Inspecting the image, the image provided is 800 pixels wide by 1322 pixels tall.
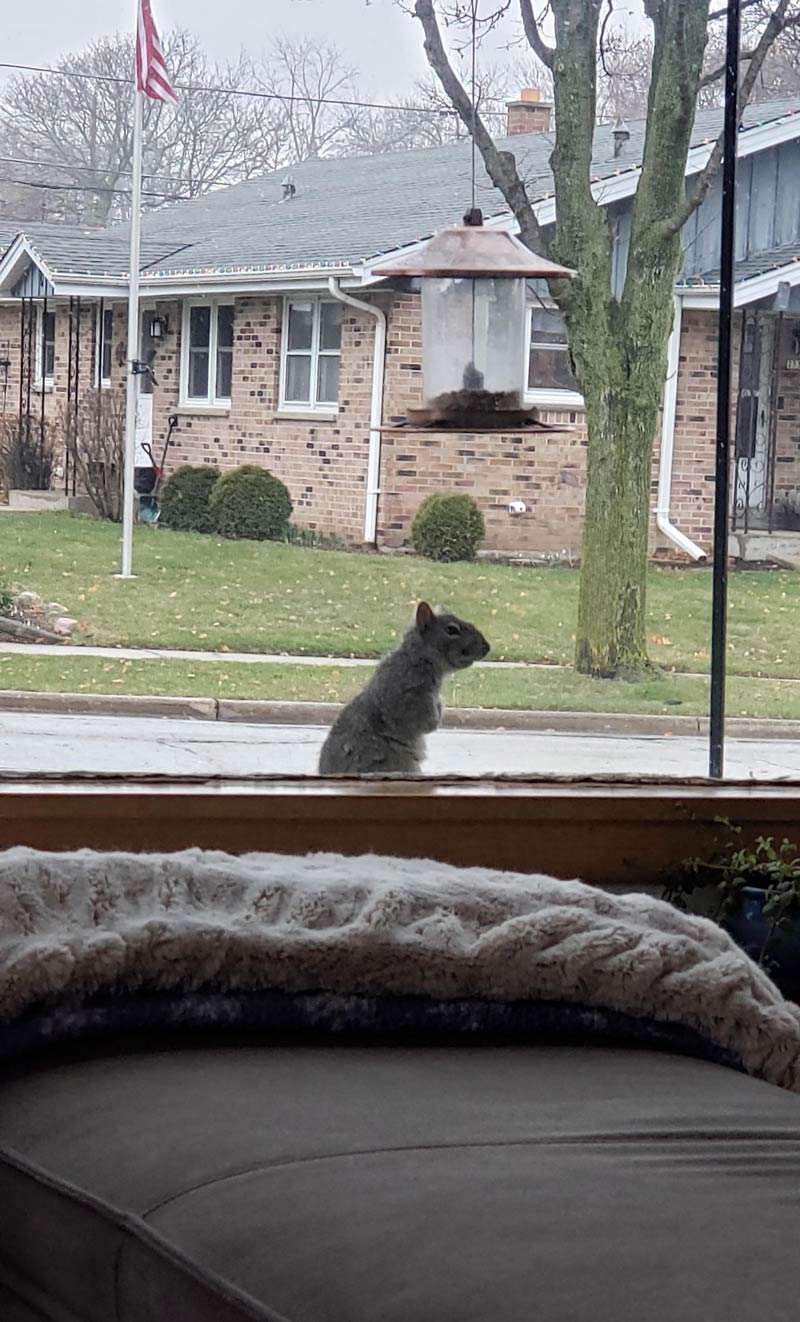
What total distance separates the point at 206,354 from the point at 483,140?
513 mm

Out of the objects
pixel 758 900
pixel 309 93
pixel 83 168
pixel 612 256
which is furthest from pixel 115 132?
pixel 758 900

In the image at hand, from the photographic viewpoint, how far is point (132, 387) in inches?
95.4

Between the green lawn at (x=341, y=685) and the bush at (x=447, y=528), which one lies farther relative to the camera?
the bush at (x=447, y=528)

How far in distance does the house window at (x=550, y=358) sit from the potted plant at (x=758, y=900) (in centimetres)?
96

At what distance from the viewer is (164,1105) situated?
0.98m

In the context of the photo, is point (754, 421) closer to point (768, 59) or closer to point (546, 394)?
point (546, 394)

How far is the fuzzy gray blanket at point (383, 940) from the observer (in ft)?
Result: 3.73

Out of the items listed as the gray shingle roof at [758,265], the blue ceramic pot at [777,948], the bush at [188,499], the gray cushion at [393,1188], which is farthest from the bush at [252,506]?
the gray cushion at [393,1188]

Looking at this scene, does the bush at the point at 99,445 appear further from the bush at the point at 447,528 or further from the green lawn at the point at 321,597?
the bush at the point at 447,528

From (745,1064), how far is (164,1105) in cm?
47

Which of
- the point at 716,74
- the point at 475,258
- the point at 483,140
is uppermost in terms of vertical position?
the point at 716,74

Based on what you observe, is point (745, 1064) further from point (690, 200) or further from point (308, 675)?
point (690, 200)

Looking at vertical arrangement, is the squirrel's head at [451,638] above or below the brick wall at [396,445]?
below

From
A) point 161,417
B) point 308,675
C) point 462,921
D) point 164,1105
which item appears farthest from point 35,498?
point 164,1105
